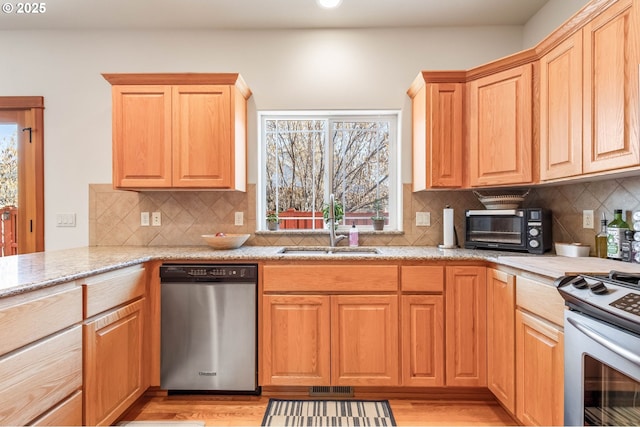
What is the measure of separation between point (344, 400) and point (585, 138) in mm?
2033

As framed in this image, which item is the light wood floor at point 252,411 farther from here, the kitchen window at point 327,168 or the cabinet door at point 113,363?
the kitchen window at point 327,168

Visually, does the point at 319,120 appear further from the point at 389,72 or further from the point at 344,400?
the point at 344,400

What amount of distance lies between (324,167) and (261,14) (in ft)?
4.24

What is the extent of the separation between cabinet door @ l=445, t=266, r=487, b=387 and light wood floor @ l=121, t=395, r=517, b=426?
0.52 feet

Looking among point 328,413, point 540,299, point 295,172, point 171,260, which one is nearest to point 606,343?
point 540,299

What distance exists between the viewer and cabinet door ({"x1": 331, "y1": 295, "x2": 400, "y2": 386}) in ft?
6.75

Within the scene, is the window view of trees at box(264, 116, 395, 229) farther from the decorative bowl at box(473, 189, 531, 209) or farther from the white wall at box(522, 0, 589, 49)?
the white wall at box(522, 0, 589, 49)

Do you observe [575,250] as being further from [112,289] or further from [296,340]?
[112,289]

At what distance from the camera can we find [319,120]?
2.88 metres

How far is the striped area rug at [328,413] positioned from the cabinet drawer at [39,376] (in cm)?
103

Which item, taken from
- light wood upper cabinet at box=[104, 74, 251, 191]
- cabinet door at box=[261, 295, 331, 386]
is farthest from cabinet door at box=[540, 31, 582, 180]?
light wood upper cabinet at box=[104, 74, 251, 191]

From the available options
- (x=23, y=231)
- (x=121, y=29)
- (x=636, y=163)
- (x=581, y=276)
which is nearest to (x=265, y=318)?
(x=581, y=276)

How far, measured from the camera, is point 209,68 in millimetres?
2744

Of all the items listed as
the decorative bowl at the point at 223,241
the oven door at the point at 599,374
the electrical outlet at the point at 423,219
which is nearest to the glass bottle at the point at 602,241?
the oven door at the point at 599,374
